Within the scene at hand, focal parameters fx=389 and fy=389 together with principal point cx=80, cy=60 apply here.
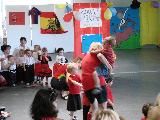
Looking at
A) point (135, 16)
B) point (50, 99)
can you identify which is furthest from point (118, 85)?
point (135, 16)

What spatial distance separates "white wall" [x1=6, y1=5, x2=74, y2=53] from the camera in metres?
17.0

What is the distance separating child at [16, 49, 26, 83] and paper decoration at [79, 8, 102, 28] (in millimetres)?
1944

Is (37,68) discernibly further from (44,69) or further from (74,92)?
(74,92)

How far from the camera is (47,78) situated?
11000mm

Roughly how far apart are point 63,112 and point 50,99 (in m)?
4.44

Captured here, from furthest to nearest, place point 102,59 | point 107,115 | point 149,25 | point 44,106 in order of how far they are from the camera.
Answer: point 149,25 < point 102,59 < point 44,106 < point 107,115

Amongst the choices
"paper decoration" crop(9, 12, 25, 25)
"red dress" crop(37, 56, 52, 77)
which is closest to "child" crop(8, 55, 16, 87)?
"red dress" crop(37, 56, 52, 77)

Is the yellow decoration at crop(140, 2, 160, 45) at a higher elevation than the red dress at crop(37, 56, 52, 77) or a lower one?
higher

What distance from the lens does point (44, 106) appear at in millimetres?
3859

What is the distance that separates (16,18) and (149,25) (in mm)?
Answer: 6820

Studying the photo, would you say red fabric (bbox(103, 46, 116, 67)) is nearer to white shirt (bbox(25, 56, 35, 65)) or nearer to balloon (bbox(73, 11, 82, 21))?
white shirt (bbox(25, 56, 35, 65))

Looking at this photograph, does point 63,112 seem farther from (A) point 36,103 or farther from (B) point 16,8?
(B) point 16,8

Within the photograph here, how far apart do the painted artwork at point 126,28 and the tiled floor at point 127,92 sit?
4.11 metres

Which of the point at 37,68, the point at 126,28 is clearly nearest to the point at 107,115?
the point at 37,68
